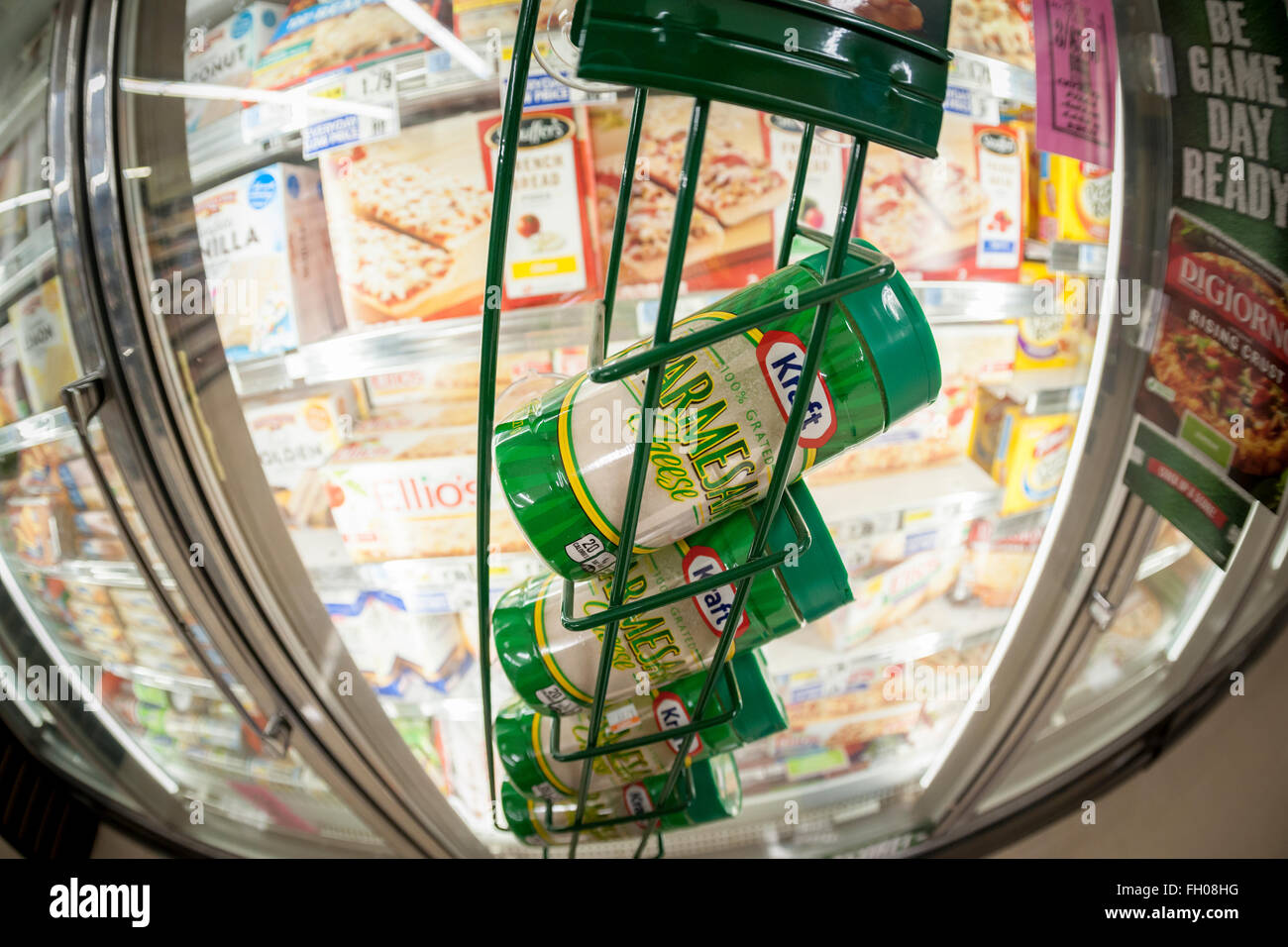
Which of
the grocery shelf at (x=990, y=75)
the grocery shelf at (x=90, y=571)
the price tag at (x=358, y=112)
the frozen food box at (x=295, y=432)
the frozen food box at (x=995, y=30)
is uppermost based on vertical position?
the frozen food box at (x=995, y=30)

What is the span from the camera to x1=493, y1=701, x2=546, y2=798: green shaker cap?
713 mm

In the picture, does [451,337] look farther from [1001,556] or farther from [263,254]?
[1001,556]

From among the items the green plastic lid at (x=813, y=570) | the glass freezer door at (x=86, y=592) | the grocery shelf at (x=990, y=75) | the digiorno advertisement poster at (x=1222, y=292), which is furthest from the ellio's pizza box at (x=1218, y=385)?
the glass freezer door at (x=86, y=592)

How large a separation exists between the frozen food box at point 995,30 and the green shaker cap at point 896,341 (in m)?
0.44

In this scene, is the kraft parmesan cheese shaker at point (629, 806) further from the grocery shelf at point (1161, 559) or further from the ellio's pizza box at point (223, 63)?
the ellio's pizza box at point (223, 63)

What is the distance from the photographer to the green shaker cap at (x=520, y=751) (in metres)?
0.71

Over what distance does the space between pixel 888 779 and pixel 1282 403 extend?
2.24 feet

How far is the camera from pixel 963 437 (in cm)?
95

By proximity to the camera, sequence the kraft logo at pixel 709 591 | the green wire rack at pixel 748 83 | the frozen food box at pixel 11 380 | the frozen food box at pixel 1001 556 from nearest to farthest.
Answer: the green wire rack at pixel 748 83
the kraft logo at pixel 709 591
the frozen food box at pixel 11 380
the frozen food box at pixel 1001 556

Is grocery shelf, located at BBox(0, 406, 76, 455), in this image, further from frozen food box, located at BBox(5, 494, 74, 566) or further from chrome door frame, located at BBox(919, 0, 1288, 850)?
chrome door frame, located at BBox(919, 0, 1288, 850)

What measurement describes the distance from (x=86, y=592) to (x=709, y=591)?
866 millimetres

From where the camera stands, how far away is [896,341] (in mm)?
457

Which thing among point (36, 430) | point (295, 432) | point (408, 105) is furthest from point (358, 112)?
point (36, 430)
